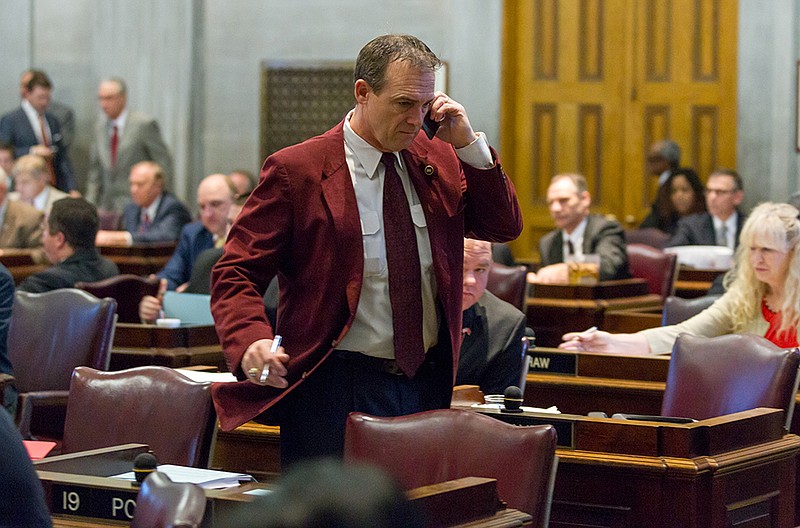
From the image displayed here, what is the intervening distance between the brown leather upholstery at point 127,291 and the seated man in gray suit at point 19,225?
2.55 m

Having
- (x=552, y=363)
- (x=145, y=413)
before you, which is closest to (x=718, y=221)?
(x=552, y=363)

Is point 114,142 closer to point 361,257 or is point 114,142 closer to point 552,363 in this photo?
point 552,363

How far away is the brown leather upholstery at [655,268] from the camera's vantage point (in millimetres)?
7355

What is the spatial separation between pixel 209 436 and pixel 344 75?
26.8 ft

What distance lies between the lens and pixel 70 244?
6.19 metres

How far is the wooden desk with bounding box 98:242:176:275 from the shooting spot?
8.34 metres

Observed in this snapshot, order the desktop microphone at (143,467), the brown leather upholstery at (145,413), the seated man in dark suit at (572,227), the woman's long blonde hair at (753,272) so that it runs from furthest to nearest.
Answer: the seated man in dark suit at (572,227) → the woman's long blonde hair at (753,272) → the brown leather upholstery at (145,413) → the desktop microphone at (143,467)

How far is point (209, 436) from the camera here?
129 inches

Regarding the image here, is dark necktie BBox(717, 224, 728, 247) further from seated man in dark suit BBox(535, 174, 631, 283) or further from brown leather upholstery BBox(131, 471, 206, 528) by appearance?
brown leather upholstery BBox(131, 471, 206, 528)

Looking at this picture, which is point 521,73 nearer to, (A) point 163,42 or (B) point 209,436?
(A) point 163,42

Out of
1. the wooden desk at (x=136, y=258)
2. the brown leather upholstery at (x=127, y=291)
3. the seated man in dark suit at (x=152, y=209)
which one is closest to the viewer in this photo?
the brown leather upholstery at (x=127, y=291)

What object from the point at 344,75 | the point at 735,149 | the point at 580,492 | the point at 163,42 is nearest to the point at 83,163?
the point at 163,42

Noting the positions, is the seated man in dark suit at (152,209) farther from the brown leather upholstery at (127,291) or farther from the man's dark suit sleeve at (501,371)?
the man's dark suit sleeve at (501,371)

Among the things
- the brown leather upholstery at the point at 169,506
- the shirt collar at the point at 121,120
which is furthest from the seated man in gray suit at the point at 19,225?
the brown leather upholstery at the point at 169,506
